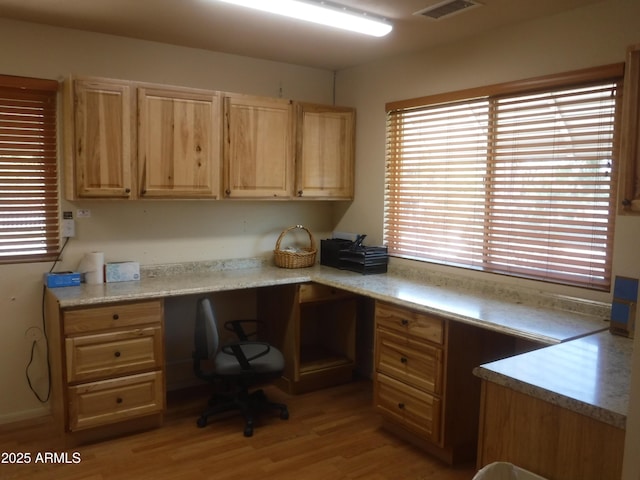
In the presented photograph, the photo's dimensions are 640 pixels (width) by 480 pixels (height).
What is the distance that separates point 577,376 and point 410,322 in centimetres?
131

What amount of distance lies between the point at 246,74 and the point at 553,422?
3.30 meters

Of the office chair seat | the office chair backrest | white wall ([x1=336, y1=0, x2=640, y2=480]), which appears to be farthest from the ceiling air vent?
the office chair seat

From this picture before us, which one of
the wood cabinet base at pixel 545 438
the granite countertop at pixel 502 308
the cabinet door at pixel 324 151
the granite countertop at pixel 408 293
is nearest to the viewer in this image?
the wood cabinet base at pixel 545 438

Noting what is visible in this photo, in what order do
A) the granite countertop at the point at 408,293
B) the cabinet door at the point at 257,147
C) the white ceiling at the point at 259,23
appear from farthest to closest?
the cabinet door at the point at 257,147, the white ceiling at the point at 259,23, the granite countertop at the point at 408,293

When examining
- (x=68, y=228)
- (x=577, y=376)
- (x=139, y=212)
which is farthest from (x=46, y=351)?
(x=577, y=376)

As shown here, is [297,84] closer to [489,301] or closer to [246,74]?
[246,74]

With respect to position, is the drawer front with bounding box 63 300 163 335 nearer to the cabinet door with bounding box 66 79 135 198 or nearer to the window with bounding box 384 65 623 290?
the cabinet door with bounding box 66 79 135 198

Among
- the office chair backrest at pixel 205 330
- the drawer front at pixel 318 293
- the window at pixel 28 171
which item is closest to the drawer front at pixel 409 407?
the drawer front at pixel 318 293

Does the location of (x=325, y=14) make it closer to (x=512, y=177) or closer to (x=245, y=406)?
(x=512, y=177)

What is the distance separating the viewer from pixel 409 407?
3.15m

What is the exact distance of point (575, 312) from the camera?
2887 millimetres

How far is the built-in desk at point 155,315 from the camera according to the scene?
9.18 feet

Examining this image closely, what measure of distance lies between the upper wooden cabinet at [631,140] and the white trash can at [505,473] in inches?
36.3

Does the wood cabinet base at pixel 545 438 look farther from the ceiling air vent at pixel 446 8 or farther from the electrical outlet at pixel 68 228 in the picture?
the electrical outlet at pixel 68 228
